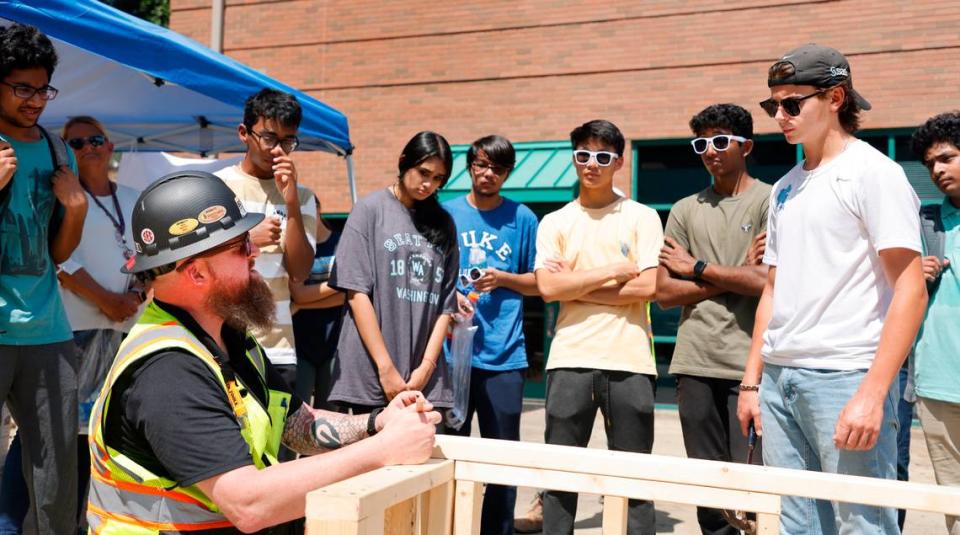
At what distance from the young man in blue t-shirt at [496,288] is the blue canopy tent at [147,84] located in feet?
5.68

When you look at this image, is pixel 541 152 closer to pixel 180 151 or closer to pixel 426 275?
pixel 180 151

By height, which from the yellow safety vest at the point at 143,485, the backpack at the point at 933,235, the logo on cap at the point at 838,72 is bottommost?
the yellow safety vest at the point at 143,485

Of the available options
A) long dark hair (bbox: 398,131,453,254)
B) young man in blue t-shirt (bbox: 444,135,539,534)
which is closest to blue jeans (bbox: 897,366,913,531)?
young man in blue t-shirt (bbox: 444,135,539,534)

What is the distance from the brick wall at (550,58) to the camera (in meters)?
10.0

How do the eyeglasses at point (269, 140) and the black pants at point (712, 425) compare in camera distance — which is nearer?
the black pants at point (712, 425)

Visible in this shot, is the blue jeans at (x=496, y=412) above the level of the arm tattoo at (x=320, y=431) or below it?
below

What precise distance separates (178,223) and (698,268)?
105 inches

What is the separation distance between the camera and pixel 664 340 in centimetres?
1067

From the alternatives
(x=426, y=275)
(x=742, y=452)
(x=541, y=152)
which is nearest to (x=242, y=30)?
(x=541, y=152)

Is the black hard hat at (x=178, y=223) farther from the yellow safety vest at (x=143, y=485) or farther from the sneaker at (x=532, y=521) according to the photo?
the sneaker at (x=532, y=521)

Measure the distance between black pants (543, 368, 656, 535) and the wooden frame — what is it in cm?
200


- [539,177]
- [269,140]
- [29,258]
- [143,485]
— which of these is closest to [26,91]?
[29,258]

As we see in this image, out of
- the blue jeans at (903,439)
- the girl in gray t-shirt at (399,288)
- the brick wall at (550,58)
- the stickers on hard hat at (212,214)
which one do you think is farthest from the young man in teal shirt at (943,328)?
the brick wall at (550,58)

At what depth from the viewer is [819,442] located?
8.95 ft
